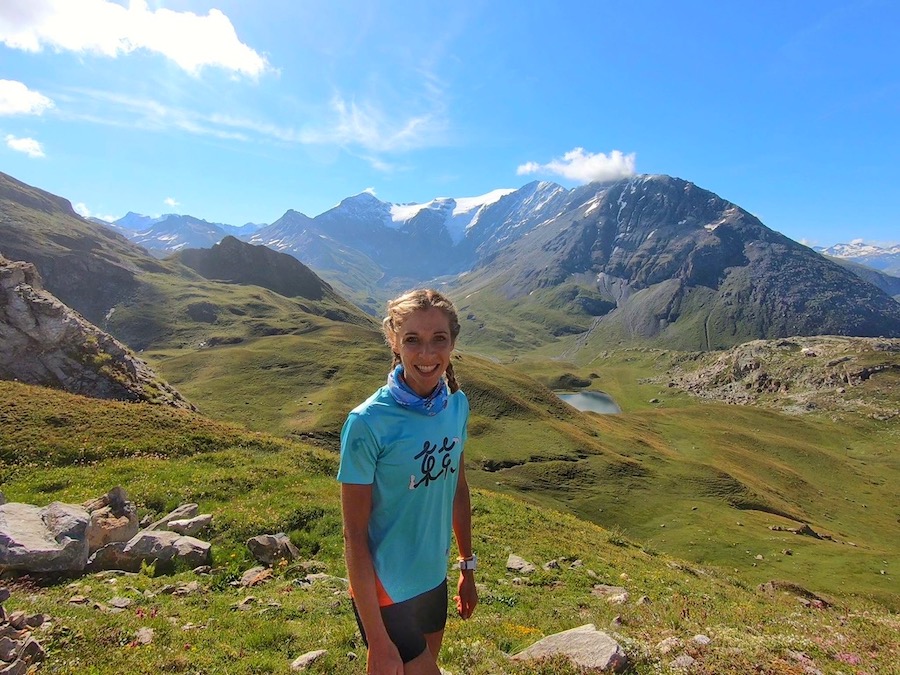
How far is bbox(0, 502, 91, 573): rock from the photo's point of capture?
39.9 ft

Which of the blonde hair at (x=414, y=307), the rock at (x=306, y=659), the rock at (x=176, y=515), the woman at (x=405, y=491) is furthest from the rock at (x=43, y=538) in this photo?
the blonde hair at (x=414, y=307)

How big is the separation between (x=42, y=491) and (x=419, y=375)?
2231 centimetres

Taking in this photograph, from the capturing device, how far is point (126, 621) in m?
10.4

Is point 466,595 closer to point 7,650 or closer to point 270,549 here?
point 7,650

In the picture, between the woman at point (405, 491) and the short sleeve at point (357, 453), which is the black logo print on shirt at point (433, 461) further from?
the short sleeve at point (357, 453)

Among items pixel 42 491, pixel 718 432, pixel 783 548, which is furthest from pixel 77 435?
pixel 718 432

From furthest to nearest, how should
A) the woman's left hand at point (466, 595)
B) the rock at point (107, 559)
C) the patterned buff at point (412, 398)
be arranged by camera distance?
the rock at point (107, 559) < the woman's left hand at point (466, 595) < the patterned buff at point (412, 398)

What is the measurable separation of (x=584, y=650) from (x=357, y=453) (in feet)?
26.0

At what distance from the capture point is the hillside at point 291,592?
9820mm

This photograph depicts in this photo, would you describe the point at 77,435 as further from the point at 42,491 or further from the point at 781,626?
the point at 781,626

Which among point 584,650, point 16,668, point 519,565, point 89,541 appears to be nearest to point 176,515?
point 89,541

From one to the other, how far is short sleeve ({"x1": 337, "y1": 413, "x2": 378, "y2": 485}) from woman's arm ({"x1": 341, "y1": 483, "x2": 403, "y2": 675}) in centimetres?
9

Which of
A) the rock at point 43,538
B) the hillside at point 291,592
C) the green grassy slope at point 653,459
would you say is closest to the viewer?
the hillside at point 291,592

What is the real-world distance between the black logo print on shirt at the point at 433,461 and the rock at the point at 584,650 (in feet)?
20.8
